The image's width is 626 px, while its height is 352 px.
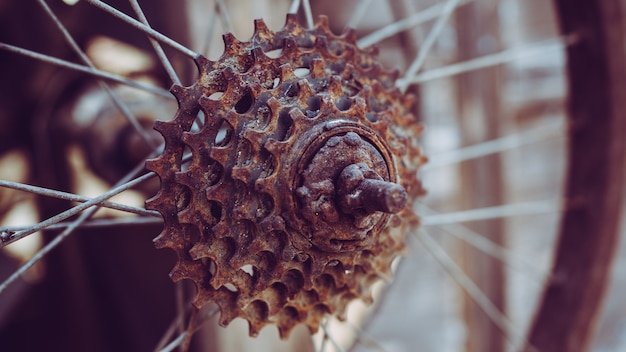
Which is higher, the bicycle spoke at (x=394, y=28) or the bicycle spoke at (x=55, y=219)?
the bicycle spoke at (x=394, y=28)

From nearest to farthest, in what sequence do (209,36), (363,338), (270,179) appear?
(270,179) < (209,36) < (363,338)

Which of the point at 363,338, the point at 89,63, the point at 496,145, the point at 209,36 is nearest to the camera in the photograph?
the point at 89,63

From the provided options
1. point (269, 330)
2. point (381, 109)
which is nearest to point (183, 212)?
point (381, 109)

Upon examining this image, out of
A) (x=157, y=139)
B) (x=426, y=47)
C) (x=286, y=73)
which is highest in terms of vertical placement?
(x=426, y=47)

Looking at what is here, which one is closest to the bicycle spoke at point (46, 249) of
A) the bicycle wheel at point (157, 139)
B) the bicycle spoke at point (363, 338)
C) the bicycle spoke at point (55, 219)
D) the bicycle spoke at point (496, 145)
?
the bicycle spoke at point (55, 219)

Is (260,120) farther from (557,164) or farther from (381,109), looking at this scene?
(557,164)

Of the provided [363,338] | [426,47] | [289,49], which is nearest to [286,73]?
[289,49]

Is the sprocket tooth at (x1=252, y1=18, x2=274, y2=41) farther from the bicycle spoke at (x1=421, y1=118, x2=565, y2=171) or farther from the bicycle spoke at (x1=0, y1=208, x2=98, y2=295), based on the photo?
the bicycle spoke at (x1=421, y1=118, x2=565, y2=171)

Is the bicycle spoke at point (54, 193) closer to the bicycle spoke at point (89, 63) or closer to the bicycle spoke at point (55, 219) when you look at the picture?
the bicycle spoke at point (55, 219)

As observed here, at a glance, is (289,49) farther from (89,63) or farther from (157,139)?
(157,139)

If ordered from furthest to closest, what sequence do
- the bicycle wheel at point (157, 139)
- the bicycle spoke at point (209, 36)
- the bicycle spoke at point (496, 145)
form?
the bicycle spoke at point (496, 145)
the bicycle wheel at point (157, 139)
the bicycle spoke at point (209, 36)
